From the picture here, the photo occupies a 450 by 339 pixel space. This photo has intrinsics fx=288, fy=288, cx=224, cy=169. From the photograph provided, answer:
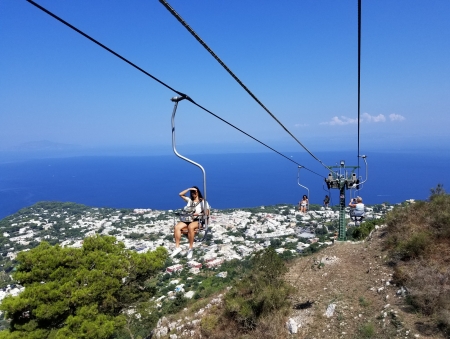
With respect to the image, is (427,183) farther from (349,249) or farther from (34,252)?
(34,252)

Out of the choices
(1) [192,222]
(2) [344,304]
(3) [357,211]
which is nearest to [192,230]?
(1) [192,222]

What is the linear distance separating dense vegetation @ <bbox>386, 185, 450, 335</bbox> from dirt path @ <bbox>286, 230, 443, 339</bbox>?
1.10 feet

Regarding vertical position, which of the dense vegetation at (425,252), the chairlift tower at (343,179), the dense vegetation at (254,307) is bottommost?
the dense vegetation at (254,307)

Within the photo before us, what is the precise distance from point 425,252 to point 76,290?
9.97 m

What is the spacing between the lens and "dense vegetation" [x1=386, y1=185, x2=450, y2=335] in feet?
20.0

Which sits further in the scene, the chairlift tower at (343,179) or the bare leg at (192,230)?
the chairlift tower at (343,179)

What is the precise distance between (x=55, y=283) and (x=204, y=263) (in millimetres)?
15359

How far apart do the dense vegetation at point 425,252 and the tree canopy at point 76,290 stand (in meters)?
7.97

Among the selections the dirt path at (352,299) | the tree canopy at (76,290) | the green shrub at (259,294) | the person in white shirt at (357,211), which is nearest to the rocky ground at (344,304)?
the dirt path at (352,299)

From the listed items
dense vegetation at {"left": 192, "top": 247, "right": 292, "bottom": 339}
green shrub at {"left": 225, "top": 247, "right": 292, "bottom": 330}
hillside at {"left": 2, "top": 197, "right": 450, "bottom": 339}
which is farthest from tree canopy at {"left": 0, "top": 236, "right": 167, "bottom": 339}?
green shrub at {"left": 225, "top": 247, "right": 292, "bottom": 330}

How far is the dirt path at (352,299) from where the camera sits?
6078mm

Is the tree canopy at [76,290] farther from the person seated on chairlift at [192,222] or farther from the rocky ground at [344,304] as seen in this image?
the person seated on chairlift at [192,222]

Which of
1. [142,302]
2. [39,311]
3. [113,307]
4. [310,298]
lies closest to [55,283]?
[39,311]

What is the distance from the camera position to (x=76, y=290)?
848 centimetres
